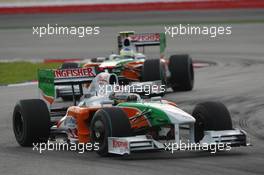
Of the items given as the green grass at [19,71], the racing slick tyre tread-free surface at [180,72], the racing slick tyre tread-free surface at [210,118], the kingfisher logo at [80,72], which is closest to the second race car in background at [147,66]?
the racing slick tyre tread-free surface at [180,72]

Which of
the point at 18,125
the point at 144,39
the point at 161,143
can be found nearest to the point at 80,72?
the point at 18,125

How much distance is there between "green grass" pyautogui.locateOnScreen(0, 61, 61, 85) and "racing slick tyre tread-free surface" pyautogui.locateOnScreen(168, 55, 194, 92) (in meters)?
5.51

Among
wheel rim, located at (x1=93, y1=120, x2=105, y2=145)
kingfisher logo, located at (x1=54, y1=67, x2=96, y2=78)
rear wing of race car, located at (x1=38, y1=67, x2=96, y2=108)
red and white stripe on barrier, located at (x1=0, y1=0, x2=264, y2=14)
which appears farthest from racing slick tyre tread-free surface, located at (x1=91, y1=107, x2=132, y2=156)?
red and white stripe on barrier, located at (x1=0, y1=0, x2=264, y2=14)

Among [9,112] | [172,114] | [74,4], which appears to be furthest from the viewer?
[74,4]

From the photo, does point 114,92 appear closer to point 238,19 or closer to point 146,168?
point 146,168

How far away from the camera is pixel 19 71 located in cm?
2712

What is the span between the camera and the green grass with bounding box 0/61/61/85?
25219 millimetres

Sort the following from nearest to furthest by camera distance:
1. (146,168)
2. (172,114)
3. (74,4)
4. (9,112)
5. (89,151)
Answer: (146,168) < (172,114) < (89,151) < (9,112) < (74,4)

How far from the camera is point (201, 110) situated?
1234cm

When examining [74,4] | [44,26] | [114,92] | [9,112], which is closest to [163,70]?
[9,112]

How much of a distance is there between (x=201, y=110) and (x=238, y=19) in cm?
2975

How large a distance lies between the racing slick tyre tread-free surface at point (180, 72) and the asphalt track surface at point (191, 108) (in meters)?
0.28

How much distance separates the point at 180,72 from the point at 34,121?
8.22 metres

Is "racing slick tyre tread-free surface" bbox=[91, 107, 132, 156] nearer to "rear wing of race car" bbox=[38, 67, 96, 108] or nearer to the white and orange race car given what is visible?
the white and orange race car
